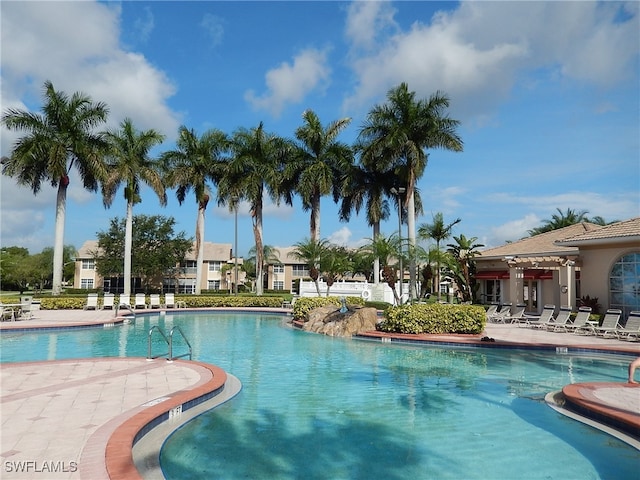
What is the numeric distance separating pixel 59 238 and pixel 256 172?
15.2m

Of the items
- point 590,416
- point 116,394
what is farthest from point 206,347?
point 590,416

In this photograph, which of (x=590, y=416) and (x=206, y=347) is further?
(x=206, y=347)

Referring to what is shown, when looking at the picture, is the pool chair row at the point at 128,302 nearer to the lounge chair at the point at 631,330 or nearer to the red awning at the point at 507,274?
the red awning at the point at 507,274

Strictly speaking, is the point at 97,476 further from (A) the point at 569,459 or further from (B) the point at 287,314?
(B) the point at 287,314

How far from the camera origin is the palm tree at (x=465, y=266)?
110 feet

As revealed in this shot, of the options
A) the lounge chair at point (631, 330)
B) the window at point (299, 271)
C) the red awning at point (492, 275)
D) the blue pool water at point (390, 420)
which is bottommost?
the blue pool water at point (390, 420)

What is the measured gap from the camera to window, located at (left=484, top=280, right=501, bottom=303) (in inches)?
1291

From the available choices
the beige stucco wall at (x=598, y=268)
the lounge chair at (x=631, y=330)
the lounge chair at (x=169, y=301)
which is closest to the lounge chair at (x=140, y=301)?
the lounge chair at (x=169, y=301)

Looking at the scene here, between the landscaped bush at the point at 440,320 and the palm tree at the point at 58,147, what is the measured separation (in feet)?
81.9

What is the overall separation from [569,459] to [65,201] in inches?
1358

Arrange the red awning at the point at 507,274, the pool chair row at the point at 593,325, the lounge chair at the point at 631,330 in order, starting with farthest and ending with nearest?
the red awning at the point at 507,274 < the pool chair row at the point at 593,325 < the lounge chair at the point at 631,330

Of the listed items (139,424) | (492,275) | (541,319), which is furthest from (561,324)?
(139,424)

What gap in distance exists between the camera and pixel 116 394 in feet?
27.0

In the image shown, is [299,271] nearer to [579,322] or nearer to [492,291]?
[492,291]
